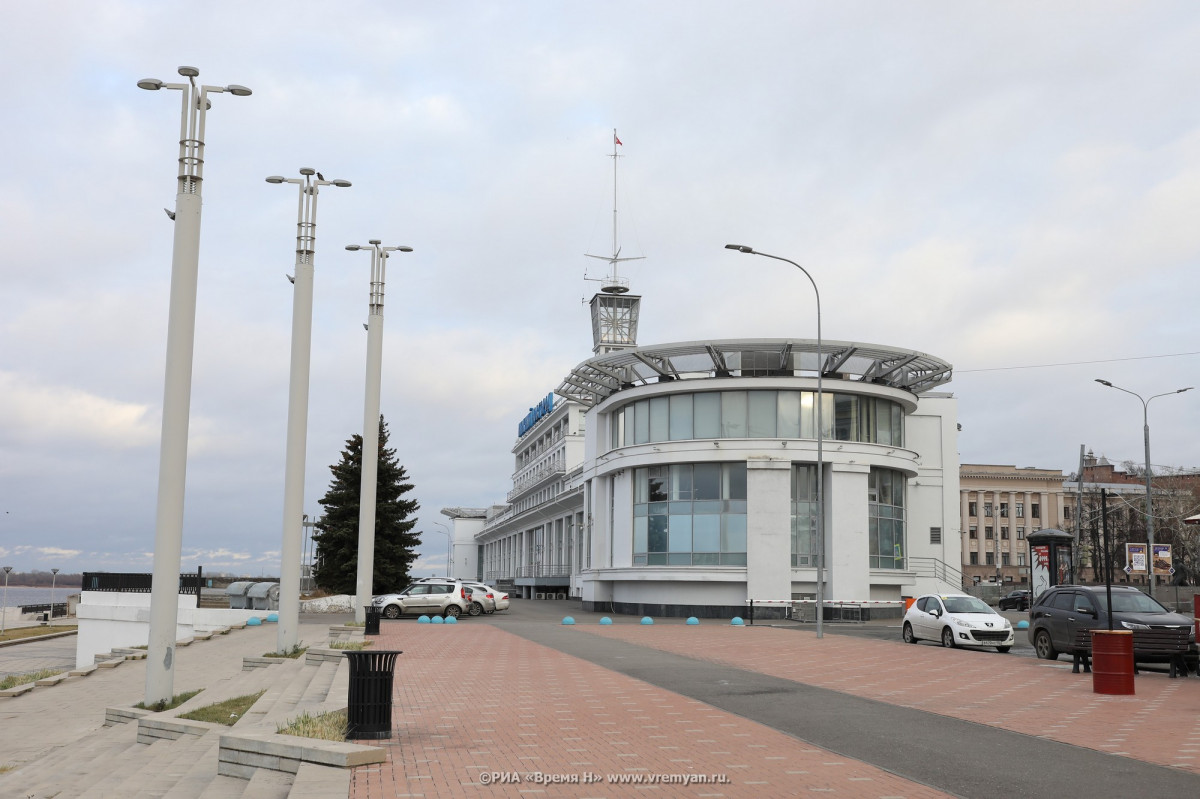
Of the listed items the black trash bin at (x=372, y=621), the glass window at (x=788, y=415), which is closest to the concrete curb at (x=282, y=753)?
the black trash bin at (x=372, y=621)

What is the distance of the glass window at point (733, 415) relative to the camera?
44594 millimetres

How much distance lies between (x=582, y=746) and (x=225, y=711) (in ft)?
19.7

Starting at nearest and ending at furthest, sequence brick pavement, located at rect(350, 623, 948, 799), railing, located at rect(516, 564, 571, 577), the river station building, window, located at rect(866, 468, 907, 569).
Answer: brick pavement, located at rect(350, 623, 948, 799)
the river station building
window, located at rect(866, 468, 907, 569)
railing, located at rect(516, 564, 571, 577)

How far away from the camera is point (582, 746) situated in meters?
10.5

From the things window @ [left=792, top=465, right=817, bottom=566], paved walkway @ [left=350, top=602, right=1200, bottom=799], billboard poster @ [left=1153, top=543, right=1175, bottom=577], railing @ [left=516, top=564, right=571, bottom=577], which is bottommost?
railing @ [left=516, top=564, right=571, bottom=577]

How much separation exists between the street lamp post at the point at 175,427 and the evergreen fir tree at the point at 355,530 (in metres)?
39.0

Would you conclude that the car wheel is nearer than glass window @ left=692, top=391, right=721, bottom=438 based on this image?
Yes

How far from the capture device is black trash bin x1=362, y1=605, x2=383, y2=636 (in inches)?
1053

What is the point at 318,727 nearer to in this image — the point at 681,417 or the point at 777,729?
the point at 777,729

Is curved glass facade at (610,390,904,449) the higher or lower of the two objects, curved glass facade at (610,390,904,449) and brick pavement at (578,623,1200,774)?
the higher

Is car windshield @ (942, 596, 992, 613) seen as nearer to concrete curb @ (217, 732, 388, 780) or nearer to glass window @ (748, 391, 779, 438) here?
glass window @ (748, 391, 779, 438)

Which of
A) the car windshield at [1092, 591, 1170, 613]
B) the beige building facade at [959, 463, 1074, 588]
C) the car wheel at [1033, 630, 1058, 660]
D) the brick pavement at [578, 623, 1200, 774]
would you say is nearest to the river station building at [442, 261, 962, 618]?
the brick pavement at [578, 623, 1200, 774]

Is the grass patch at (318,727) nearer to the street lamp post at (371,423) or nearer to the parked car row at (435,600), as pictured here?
the street lamp post at (371,423)

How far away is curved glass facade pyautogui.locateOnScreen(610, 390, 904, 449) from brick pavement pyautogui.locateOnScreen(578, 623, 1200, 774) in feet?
51.1
